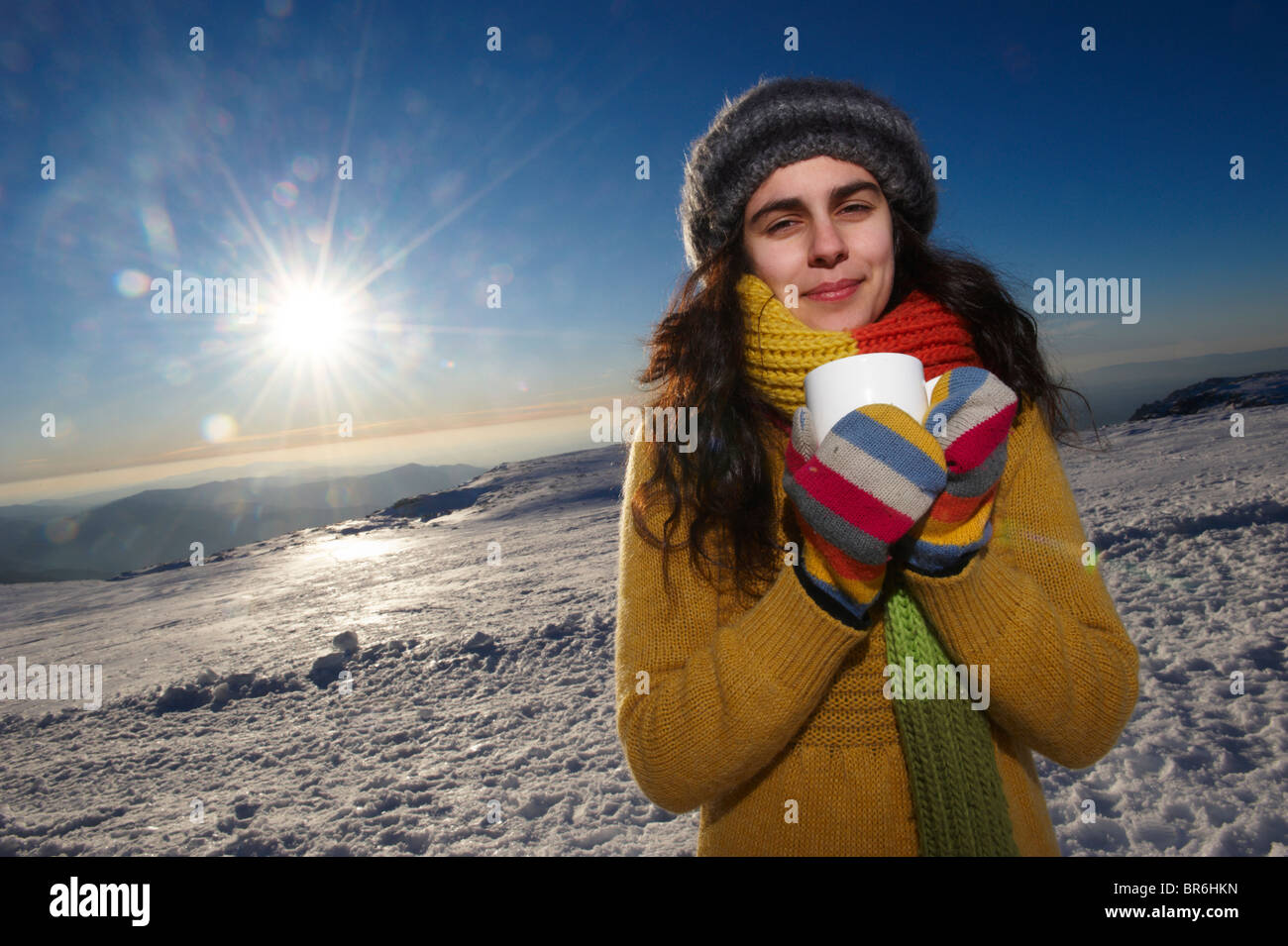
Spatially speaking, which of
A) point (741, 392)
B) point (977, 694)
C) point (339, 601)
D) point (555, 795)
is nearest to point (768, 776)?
point (977, 694)

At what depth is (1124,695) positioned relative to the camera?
1.13 metres

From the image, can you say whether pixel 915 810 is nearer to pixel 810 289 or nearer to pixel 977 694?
pixel 977 694

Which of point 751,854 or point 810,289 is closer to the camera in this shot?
point 751,854

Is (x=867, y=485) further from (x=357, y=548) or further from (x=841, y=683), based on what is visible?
(x=357, y=548)

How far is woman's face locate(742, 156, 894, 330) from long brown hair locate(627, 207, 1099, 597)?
11cm

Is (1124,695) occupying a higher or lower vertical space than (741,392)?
lower

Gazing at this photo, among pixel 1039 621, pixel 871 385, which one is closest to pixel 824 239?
pixel 871 385

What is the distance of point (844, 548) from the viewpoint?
37.2 inches

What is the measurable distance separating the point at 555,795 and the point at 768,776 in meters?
1.79

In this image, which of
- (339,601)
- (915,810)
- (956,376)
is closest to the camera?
(956,376)

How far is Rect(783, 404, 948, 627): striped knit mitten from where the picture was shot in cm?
90
